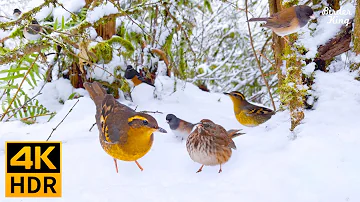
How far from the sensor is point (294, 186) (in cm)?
231

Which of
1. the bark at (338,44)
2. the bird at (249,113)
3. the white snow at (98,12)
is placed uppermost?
the white snow at (98,12)

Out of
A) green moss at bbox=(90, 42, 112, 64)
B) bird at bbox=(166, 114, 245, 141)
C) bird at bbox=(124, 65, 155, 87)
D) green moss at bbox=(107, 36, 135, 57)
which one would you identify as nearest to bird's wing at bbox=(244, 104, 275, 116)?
bird at bbox=(166, 114, 245, 141)

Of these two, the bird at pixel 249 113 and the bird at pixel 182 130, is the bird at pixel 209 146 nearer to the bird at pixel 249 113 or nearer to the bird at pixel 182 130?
the bird at pixel 182 130

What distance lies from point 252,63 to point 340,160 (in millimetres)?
5739

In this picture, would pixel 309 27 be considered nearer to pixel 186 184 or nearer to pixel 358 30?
pixel 358 30

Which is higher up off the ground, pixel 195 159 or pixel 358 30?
pixel 358 30

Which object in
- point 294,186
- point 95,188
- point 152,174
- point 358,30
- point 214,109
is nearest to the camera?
point 294,186

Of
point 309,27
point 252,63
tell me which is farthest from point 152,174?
point 252,63

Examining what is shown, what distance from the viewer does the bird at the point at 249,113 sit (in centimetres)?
449

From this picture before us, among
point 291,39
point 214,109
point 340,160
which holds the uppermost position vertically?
point 291,39

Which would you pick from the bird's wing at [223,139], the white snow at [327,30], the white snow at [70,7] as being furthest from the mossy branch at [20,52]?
the white snow at [327,30]

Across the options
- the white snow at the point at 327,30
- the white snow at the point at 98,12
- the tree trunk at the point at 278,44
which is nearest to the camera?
the white snow at the point at 327,30

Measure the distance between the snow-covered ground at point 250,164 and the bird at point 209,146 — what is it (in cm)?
8

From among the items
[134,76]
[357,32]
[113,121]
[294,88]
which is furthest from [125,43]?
[357,32]
